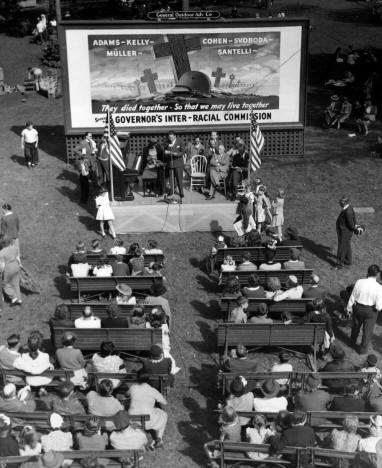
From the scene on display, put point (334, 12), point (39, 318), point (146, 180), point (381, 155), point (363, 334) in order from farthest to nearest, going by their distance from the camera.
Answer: point (334, 12), point (381, 155), point (146, 180), point (39, 318), point (363, 334)

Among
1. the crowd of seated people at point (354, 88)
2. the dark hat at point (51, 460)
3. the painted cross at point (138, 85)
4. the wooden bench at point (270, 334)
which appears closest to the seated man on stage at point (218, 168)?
the painted cross at point (138, 85)

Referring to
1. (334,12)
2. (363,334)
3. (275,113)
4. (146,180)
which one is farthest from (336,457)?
(334,12)

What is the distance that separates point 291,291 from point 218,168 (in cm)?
647

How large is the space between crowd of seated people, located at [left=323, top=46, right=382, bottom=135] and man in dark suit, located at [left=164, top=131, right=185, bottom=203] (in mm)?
8339

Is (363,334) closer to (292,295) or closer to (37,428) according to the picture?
(292,295)

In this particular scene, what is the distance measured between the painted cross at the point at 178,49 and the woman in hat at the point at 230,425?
13485 millimetres

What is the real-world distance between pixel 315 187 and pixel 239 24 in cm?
535

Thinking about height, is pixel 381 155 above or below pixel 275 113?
below

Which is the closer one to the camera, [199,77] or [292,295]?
[292,295]

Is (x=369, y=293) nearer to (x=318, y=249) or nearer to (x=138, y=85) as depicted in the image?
(x=318, y=249)

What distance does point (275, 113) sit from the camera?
74.1 ft

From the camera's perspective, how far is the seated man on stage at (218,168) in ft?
64.4

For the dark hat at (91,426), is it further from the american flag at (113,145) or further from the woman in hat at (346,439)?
the american flag at (113,145)

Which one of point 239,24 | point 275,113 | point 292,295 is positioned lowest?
point 292,295
